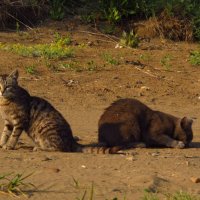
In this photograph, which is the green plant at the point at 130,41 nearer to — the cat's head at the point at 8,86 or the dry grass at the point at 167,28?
the dry grass at the point at 167,28

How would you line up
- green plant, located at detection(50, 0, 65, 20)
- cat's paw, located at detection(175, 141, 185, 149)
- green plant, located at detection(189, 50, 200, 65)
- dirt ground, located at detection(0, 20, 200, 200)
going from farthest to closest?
green plant, located at detection(50, 0, 65, 20), green plant, located at detection(189, 50, 200, 65), cat's paw, located at detection(175, 141, 185, 149), dirt ground, located at detection(0, 20, 200, 200)

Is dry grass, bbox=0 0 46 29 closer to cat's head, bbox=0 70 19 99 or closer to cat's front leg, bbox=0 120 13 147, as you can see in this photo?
cat's head, bbox=0 70 19 99

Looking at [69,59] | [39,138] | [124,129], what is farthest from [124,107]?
[69,59]

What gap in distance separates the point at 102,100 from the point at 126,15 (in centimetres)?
474

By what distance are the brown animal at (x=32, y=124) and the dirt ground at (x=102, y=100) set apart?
9.1 inches

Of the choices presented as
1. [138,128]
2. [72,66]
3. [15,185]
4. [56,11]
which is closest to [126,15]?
[56,11]

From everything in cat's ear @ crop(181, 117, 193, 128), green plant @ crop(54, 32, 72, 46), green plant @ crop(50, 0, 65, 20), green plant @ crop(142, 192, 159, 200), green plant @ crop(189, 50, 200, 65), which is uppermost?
green plant @ crop(142, 192, 159, 200)

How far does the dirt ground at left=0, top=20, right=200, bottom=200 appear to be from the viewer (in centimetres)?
711

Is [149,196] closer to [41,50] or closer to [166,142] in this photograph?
[166,142]

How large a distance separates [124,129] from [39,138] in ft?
3.92

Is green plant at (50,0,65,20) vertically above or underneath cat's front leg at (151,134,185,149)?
underneath

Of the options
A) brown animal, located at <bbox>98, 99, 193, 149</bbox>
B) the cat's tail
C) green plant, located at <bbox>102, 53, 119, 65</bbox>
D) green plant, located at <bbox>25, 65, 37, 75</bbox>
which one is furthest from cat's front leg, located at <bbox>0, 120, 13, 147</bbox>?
green plant, located at <bbox>102, 53, 119, 65</bbox>

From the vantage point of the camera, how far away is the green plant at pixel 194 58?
49.0 ft

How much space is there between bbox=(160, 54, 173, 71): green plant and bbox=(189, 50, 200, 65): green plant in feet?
1.41
